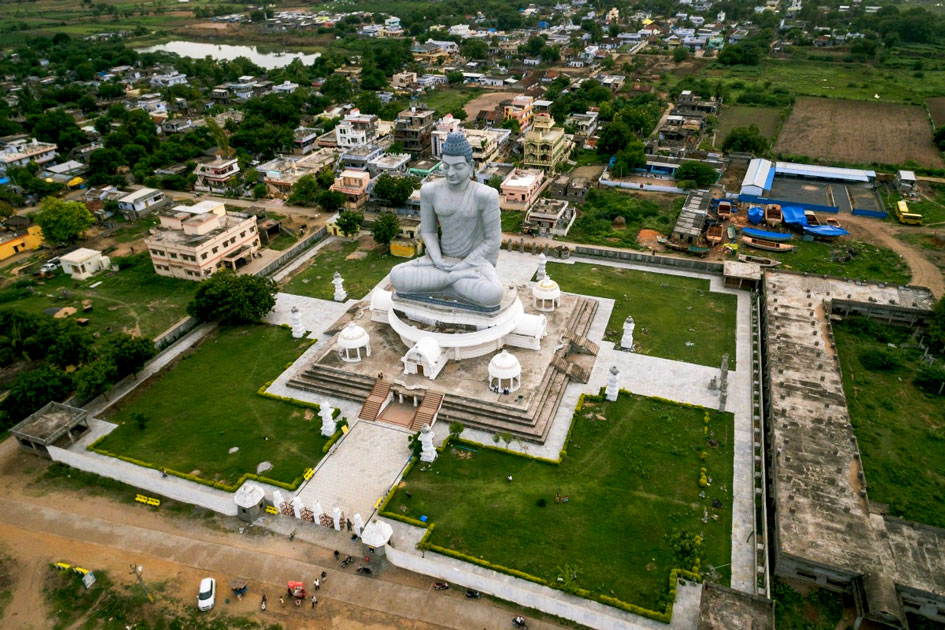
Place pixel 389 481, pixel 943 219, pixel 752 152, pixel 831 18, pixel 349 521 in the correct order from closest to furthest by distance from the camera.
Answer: pixel 349 521 → pixel 389 481 → pixel 943 219 → pixel 752 152 → pixel 831 18

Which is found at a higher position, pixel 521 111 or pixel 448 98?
pixel 521 111

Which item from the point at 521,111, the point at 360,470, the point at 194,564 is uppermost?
the point at 521,111

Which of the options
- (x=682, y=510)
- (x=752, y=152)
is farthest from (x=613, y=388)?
(x=752, y=152)

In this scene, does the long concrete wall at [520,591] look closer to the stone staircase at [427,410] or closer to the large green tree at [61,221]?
the stone staircase at [427,410]

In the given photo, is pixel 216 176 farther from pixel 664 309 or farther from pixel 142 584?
pixel 142 584

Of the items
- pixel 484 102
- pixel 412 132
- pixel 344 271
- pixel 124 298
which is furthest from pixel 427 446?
pixel 484 102

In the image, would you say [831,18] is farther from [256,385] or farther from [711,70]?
[256,385]

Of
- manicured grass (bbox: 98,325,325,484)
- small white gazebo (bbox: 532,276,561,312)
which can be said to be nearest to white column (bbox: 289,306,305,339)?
manicured grass (bbox: 98,325,325,484)
